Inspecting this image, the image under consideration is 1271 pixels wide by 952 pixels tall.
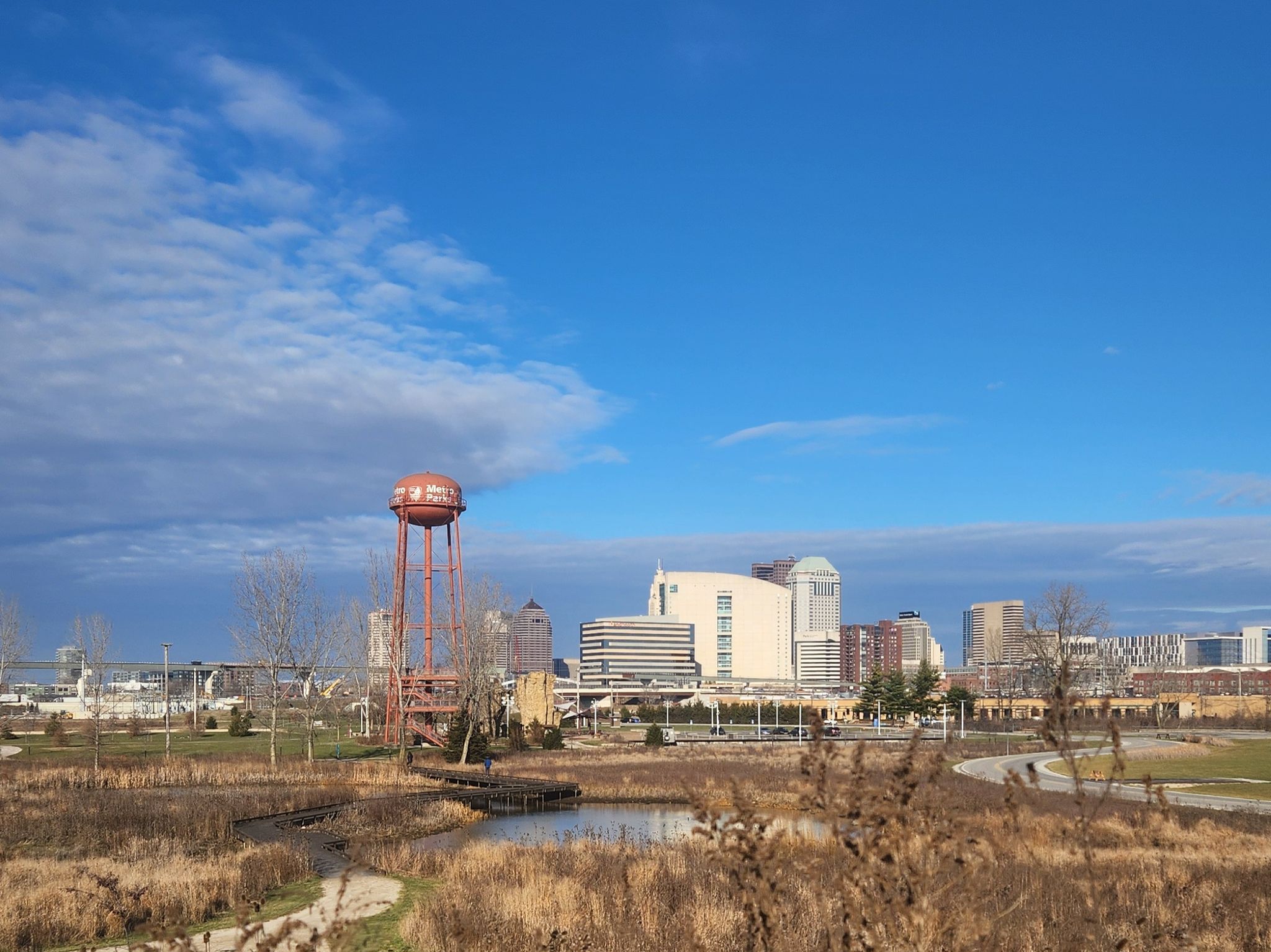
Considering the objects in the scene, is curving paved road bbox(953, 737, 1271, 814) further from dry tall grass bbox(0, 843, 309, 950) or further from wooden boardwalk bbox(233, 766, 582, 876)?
wooden boardwalk bbox(233, 766, 582, 876)

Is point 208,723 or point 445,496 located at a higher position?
point 445,496

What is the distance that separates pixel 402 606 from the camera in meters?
59.8

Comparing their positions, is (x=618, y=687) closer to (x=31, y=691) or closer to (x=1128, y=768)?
A: (x=31, y=691)

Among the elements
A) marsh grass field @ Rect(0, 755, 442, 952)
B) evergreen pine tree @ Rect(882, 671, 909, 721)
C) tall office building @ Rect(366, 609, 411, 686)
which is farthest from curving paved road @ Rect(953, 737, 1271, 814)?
tall office building @ Rect(366, 609, 411, 686)

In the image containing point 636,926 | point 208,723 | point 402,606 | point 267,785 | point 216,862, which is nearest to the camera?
point 636,926

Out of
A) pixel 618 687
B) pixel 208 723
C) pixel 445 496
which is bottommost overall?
pixel 618 687

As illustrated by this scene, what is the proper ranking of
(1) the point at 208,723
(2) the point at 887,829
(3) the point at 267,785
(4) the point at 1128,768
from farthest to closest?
(1) the point at 208,723
(4) the point at 1128,768
(3) the point at 267,785
(2) the point at 887,829

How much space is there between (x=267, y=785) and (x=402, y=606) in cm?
2601

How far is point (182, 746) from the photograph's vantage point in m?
50.3

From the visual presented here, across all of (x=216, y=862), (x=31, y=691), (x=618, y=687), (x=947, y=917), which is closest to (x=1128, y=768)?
(x=216, y=862)

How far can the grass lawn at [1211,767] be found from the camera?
40562mm

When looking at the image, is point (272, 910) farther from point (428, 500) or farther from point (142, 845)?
point (428, 500)

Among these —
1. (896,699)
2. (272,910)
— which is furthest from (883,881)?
(896,699)

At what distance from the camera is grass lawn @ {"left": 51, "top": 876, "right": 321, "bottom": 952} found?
13.1 m
